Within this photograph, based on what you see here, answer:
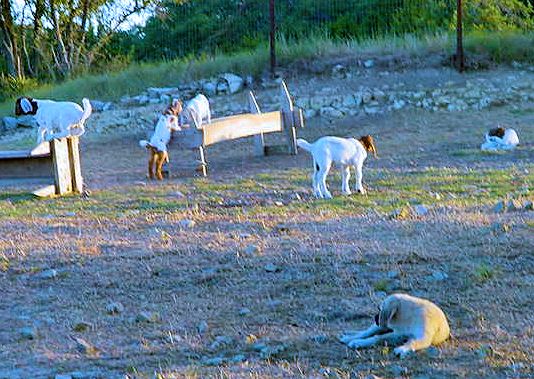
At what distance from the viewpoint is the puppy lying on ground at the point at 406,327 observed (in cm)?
553

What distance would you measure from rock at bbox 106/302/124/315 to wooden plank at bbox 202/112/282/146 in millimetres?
8448

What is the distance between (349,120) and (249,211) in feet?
34.8

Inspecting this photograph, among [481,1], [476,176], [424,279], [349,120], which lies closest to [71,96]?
[349,120]

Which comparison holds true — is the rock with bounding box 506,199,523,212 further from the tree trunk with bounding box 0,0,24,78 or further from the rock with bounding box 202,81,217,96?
Result: the tree trunk with bounding box 0,0,24,78

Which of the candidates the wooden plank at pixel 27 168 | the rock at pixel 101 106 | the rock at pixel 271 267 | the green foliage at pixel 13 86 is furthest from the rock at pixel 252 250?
the green foliage at pixel 13 86

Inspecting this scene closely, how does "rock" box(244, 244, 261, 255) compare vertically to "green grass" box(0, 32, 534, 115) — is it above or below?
below

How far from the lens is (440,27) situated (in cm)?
2700

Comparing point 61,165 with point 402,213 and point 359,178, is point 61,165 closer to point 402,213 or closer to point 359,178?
point 359,178

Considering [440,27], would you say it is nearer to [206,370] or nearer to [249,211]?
[249,211]

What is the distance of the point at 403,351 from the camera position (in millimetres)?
5395

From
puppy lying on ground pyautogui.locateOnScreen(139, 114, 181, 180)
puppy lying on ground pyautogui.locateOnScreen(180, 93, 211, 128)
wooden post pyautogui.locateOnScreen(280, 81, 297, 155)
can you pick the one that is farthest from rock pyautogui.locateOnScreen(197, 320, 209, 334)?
wooden post pyautogui.locateOnScreen(280, 81, 297, 155)

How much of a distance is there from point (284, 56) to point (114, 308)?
17.9 meters

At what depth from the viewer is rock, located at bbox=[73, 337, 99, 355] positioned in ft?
18.8

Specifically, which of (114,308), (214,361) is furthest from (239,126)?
(214,361)
